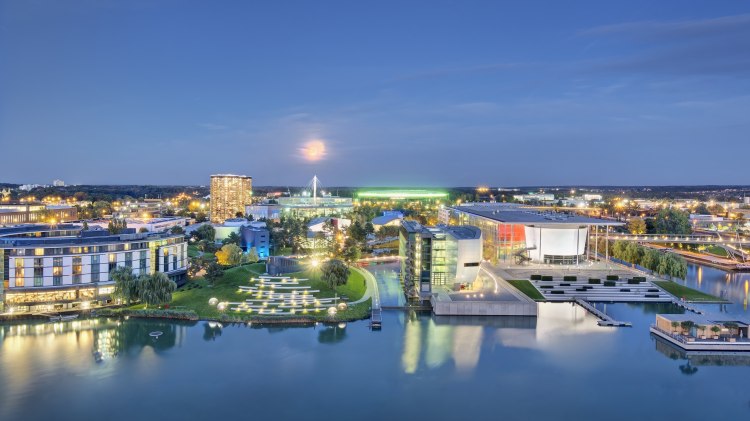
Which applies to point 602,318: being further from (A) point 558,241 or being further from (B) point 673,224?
(B) point 673,224

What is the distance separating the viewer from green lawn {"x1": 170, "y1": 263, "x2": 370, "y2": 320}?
2439 cm

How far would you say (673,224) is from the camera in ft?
184

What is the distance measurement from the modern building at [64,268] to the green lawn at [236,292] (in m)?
2.83

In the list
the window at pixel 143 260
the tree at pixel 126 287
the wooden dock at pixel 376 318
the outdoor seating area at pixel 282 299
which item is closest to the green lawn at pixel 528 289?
the wooden dock at pixel 376 318

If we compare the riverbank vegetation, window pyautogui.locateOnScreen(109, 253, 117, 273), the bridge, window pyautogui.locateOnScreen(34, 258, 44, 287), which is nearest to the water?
window pyautogui.locateOnScreen(34, 258, 44, 287)

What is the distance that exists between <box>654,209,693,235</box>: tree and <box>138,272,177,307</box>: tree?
51026mm

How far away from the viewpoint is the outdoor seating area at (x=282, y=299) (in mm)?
24906

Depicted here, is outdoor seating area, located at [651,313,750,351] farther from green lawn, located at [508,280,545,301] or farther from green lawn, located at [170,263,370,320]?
green lawn, located at [170,263,370,320]

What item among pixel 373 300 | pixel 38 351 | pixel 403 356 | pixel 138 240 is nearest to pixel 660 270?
pixel 373 300

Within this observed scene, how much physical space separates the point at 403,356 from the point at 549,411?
590 cm

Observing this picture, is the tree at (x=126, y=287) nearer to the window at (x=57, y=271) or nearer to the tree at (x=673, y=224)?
the window at (x=57, y=271)

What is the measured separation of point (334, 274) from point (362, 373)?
10.3m

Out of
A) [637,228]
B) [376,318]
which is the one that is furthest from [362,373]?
[637,228]

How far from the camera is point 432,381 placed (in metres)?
17.5
